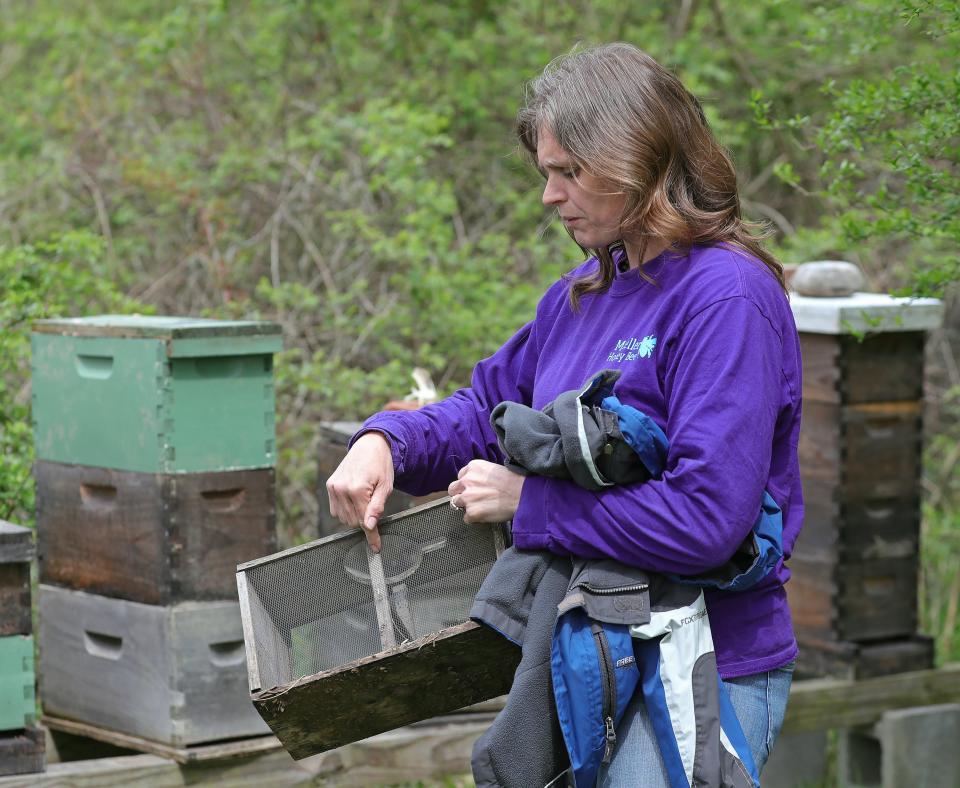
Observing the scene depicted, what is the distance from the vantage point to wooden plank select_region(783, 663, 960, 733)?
4180mm

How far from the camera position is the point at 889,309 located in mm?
3904

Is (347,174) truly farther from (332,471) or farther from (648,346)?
(648,346)

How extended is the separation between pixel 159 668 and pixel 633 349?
6.56 ft

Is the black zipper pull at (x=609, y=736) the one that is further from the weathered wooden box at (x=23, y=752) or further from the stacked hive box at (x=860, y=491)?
the stacked hive box at (x=860, y=491)

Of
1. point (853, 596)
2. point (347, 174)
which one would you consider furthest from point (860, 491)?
point (347, 174)

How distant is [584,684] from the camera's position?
1.82 meters

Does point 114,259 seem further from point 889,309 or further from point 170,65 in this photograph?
point 889,309

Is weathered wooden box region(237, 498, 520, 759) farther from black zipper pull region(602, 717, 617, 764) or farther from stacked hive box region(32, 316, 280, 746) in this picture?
stacked hive box region(32, 316, 280, 746)

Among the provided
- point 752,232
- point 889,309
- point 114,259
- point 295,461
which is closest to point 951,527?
point 889,309

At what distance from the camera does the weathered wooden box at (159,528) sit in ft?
11.2

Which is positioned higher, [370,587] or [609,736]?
[370,587]

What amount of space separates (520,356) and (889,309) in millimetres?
1946

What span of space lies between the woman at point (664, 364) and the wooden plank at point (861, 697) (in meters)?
2.29

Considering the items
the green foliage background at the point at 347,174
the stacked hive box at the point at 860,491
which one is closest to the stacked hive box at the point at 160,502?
the green foliage background at the point at 347,174
